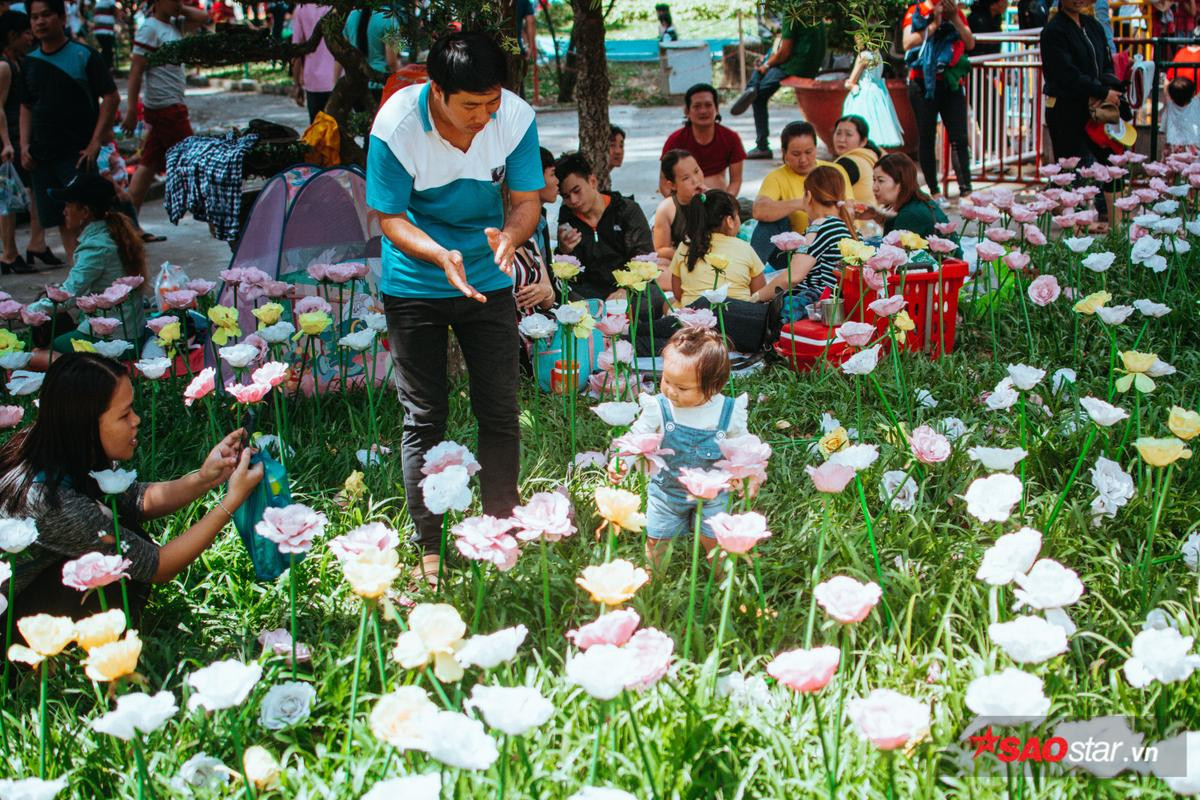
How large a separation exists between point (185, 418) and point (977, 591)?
2746 millimetres

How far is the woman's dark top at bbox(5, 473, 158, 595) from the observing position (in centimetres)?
280

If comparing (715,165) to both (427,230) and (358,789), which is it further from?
(358,789)

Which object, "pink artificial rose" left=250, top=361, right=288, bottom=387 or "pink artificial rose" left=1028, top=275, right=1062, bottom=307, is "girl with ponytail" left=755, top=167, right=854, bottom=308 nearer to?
"pink artificial rose" left=1028, top=275, right=1062, bottom=307

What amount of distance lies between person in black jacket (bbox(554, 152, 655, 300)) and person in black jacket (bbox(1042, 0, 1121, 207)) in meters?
2.67

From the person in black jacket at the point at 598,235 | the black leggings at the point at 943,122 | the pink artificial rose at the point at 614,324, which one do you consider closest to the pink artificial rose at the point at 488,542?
the pink artificial rose at the point at 614,324

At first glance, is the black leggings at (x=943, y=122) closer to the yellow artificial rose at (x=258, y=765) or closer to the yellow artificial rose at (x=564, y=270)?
the yellow artificial rose at (x=564, y=270)

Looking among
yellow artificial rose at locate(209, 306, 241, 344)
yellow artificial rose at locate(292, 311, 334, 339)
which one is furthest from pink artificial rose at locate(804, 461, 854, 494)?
yellow artificial rose at locate(209, 306, 241, 344)

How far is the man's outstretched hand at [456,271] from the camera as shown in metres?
A: 2.80

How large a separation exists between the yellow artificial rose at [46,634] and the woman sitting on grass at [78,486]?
0.76 meters

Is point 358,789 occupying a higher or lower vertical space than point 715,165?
lower

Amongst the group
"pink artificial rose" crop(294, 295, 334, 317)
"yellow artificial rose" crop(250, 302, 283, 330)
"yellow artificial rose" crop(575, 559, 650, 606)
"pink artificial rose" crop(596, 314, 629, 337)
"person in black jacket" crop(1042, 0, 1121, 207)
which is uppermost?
"person in black jacket" crop(1042, 0, 1121, 207)

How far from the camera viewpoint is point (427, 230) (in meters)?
3.12

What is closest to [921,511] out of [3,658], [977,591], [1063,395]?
[977,591]

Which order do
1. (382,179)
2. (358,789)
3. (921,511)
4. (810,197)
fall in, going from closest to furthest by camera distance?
(358,789) → (382,179) → (921,511) → (810,197)
